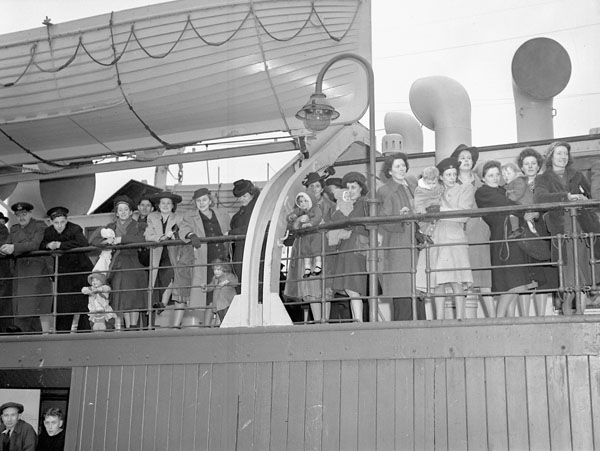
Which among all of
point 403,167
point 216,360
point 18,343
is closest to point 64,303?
point 18,343

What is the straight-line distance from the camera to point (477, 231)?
8484 mm

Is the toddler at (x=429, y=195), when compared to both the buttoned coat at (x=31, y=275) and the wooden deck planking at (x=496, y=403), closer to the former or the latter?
the wooden deck planking at (x=496, y=403)

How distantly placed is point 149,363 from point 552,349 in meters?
3.84

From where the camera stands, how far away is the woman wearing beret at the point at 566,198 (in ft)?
24.5

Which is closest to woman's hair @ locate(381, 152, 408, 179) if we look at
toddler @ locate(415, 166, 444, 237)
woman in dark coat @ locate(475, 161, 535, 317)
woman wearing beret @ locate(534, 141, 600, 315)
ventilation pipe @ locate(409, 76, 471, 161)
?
toddler @ locate(415, 166, 444, 237)

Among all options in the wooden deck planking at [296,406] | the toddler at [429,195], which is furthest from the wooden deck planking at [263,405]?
the toddler at [429,195]

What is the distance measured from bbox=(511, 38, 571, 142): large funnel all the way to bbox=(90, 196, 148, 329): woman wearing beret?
5911 mm

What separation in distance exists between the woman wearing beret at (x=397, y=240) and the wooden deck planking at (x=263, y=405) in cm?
127

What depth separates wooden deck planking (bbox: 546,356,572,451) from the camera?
272 inches

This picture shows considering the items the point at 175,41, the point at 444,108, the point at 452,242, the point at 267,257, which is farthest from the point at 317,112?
the point at 444,108

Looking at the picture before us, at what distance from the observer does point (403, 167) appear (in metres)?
8.74

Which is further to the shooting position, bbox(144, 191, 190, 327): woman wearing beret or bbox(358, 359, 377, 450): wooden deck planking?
bbox(144, 191, 190, 327): woman wearing beret

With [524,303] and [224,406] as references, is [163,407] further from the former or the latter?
[524,303]

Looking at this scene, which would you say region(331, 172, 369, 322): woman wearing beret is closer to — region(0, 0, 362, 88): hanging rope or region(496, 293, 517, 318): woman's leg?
region(496, 293, 517, 318): woman's leg
